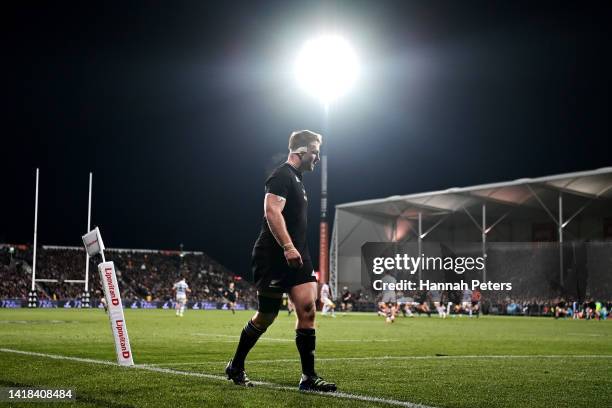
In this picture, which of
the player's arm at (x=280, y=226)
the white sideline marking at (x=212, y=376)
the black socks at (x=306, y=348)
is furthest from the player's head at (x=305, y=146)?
the white sideline marking at (x=212, y=376)

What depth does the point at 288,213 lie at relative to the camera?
6.66 metres

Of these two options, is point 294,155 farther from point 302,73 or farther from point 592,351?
point 302,73

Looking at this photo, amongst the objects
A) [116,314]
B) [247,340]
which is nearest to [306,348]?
[247,340]

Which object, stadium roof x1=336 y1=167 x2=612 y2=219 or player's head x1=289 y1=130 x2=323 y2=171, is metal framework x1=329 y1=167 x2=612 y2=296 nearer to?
stadium roof x1=336 y1=167 x2=612 y2=219

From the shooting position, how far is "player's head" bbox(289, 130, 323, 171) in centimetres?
684

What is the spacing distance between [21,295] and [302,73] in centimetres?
2597

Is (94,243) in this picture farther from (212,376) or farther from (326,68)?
(326,68)

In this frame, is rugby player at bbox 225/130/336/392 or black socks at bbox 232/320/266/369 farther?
black socks at bbox 232/320/266/369

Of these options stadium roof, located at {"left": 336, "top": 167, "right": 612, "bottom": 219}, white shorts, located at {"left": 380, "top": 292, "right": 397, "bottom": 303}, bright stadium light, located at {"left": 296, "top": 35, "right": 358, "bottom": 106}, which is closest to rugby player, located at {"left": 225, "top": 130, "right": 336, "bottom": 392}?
white shorts, located at {"left": 380, "top": 292, "right": 397, "bottom": 303}

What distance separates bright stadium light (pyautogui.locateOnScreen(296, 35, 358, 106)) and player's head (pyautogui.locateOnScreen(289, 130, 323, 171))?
36.1m

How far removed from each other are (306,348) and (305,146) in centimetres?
171

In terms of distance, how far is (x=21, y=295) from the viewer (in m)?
54.9

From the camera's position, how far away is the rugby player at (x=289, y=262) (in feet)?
20.9

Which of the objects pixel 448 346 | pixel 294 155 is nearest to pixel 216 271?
pixel 448 346
